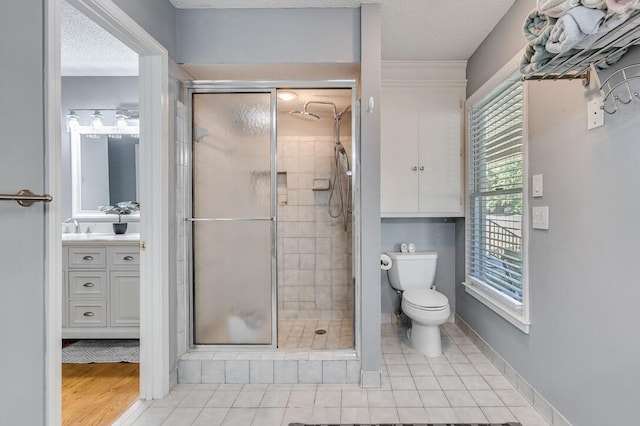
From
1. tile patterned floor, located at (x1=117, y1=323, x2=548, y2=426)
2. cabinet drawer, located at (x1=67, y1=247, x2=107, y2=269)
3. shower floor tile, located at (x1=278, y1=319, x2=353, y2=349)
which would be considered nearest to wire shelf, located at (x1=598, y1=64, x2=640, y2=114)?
tile patterned floor, located at (x1=117, y1=323, x2=548, y2=426)

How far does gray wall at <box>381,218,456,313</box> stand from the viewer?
327 centimetres

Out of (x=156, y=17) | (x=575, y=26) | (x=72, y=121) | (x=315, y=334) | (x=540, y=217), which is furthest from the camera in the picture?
(x=72, y=121)

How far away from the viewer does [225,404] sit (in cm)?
200

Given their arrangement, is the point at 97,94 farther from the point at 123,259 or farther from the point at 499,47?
the point at 499,47

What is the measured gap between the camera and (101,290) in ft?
9.34

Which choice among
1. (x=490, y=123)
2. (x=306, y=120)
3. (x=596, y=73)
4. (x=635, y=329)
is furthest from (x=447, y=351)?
(x=306, y=120)

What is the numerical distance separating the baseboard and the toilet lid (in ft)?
1.46

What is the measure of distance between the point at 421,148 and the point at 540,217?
1.31m

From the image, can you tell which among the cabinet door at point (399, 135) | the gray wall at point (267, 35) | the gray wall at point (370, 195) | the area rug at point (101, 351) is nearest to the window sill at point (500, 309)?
the gray wall at point (370, 195)

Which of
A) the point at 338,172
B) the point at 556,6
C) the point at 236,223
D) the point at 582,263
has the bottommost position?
the point at 582,263

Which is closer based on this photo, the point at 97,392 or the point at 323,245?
the point at 97,392

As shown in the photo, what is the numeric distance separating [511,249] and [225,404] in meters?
2.06

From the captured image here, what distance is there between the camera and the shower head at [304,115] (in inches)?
116

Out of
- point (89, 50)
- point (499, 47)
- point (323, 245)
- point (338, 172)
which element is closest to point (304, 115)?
point (338, 172)
